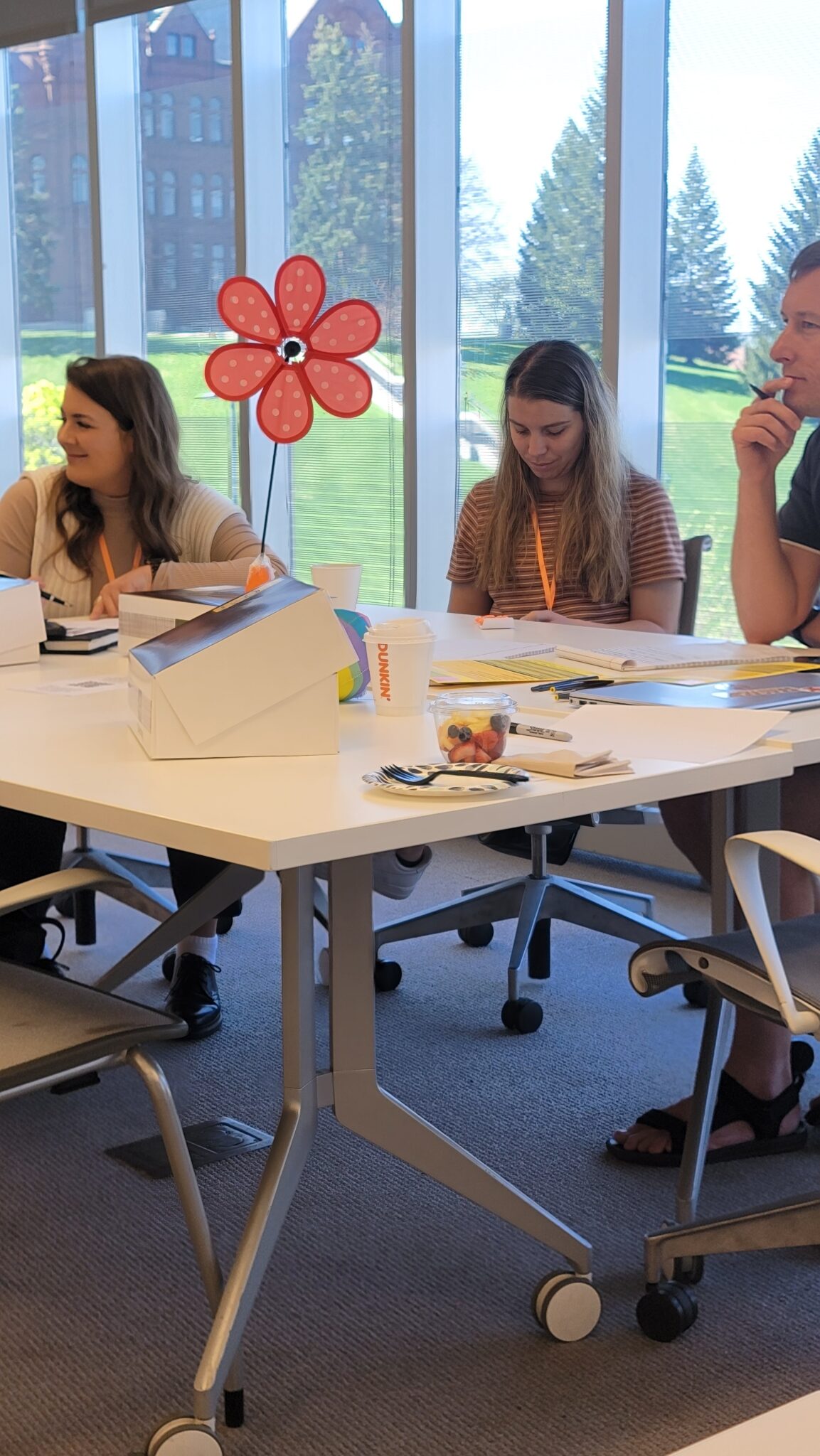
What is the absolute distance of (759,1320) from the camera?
177 centimetres

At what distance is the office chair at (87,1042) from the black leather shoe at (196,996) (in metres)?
1.17

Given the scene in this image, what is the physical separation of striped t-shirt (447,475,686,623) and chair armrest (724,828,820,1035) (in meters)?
1.64

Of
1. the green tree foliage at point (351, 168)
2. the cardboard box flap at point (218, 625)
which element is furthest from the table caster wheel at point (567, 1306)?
the green tree foliage at point (351, 168)

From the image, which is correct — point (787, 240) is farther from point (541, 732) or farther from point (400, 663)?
point (541, 732)

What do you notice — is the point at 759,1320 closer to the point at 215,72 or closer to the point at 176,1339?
the point at 176,1339

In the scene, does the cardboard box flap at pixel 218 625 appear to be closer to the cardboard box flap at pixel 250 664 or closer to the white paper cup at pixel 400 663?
the cardboard box flap at pixel 250 664

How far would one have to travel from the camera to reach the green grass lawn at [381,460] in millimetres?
3947

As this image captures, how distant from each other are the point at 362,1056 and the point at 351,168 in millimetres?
3717

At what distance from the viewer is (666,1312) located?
5.61 feet

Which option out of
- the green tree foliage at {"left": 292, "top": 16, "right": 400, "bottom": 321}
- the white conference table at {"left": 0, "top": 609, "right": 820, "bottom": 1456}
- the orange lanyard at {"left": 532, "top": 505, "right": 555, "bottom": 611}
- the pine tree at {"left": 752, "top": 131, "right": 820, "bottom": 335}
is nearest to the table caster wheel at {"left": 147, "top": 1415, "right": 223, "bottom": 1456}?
the white conference table at {"left": 0, "top": 609, "right": 820, "bottom": 1456}

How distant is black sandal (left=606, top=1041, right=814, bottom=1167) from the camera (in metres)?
2.20

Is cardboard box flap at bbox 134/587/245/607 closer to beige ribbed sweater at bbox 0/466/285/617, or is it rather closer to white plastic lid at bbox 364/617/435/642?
white plastic lid at bbox 364/617/435/642

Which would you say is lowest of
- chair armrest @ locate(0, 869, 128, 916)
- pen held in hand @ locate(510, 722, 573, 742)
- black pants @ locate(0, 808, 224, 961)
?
black pants @ locate(0, 808, 224, 961)

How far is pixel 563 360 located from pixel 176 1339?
207cm
